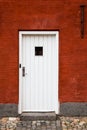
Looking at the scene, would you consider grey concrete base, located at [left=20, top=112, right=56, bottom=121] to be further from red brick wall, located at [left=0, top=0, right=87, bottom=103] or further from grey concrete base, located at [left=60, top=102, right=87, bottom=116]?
red brick wall, located at [left=0, top=0, right=87, bottom=103]

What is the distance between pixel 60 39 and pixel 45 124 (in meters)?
2.54

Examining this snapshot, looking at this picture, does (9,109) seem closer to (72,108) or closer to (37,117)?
(37,117)

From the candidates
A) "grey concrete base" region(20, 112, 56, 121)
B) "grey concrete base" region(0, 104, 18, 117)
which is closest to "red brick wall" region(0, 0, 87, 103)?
"grey concrete base" region(0, 104, 18, 117)

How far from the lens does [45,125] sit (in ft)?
40.6

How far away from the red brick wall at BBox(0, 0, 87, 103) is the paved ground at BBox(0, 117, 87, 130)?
2.09ft

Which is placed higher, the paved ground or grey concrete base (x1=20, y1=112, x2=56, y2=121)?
grey concrete base (x1=20, y1=112, x2=56, y2=121)

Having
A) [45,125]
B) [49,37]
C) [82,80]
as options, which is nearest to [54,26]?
[49,37]

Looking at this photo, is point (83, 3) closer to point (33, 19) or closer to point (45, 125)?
point (33, 19)

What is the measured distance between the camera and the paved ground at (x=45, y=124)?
12.1 meters

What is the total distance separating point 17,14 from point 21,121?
3144 mm

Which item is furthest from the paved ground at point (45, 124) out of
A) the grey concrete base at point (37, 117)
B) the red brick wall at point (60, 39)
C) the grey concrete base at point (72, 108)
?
the red brick wall at point (60, 39)

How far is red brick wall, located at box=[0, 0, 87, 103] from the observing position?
12.8m

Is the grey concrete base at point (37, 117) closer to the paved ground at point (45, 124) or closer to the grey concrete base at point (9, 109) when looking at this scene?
the paved ground at point (45, 124)

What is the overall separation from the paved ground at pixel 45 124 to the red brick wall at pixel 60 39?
638mm
